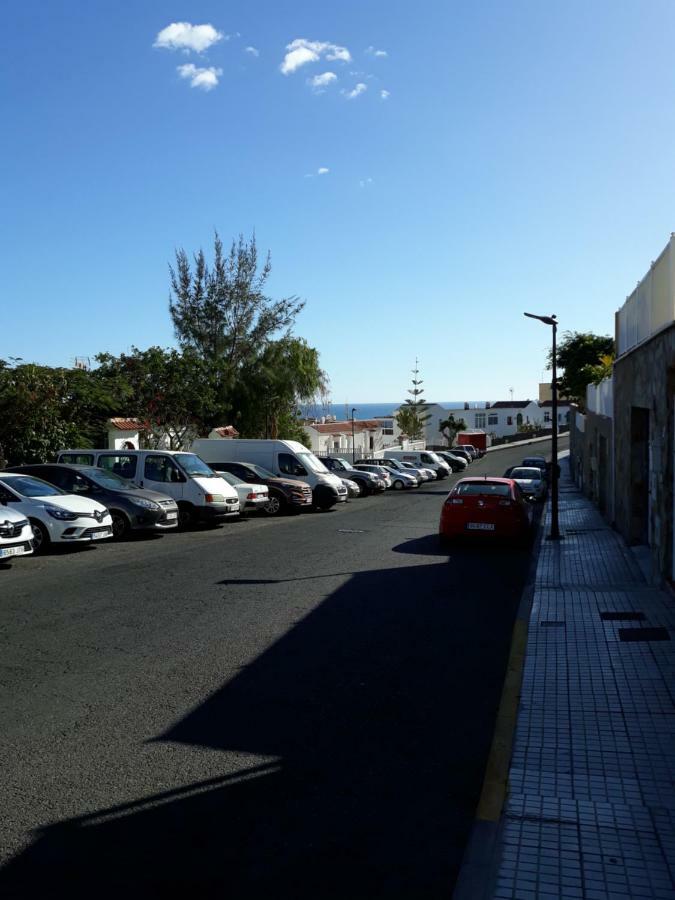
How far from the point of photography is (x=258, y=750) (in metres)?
5.82

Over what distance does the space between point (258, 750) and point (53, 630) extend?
14.8 ft

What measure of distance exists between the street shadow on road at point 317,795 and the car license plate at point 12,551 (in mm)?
6907

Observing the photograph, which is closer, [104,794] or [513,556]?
[104,794]

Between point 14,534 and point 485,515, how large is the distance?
8833 mm

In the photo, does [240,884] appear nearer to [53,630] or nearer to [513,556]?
[53,630]

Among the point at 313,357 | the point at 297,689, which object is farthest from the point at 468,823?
the point at 313,357

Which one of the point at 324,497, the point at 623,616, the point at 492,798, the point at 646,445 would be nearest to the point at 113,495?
the point at 324,497

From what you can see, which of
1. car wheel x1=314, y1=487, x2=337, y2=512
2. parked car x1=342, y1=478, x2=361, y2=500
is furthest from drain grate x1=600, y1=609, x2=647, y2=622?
parked car x1=342, y1=478, x2=361, y2=500

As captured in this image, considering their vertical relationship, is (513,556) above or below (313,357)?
below

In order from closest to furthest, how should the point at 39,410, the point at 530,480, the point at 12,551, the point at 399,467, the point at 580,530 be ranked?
the point at 12,551, the point at 580,530, the point at 39,410, the point at 530,480, the point at 399,467

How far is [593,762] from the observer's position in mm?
5562

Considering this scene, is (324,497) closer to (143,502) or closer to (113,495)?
(143,502)

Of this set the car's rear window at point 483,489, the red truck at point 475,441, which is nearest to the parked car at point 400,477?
the car's rear window at point 483,489

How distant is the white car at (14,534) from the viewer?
14000 mm
